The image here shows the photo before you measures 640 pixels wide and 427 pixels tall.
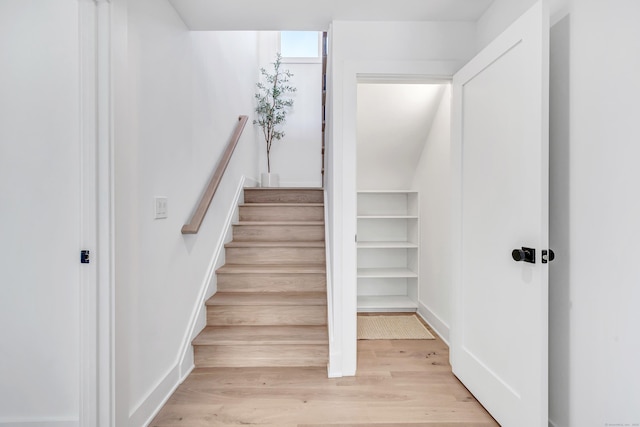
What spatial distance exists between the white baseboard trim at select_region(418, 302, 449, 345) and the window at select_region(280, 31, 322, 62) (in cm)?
360

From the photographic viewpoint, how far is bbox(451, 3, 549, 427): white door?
1.27 m

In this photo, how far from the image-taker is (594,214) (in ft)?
3.90

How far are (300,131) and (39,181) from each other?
3.39 metres

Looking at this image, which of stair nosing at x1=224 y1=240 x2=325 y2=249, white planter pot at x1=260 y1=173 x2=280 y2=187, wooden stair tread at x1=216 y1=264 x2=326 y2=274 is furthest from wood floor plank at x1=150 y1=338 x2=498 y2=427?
white planter pot at x1=260 y1=173 x2=280 y2=187

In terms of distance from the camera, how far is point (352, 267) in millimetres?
1979

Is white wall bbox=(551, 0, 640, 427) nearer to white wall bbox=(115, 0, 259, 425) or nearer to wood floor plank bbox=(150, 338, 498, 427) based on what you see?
wood floor plank bbox=(150, 338, 498, 427)

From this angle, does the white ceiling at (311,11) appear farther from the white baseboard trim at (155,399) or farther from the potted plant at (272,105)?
the white baseboard trim at (155,399)

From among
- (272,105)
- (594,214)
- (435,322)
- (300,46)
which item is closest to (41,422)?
(594,214)

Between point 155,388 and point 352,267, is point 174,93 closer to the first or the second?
point 352,267

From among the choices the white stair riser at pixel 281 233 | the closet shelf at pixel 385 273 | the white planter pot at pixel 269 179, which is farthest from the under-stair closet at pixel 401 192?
the white planter pot at pixel 269 179

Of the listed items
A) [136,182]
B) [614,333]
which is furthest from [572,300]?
[136,182]

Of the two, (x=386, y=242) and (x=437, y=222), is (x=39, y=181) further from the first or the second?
(x=386, y=242)

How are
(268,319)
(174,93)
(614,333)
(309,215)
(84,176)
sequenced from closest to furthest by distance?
(614,333)
(84,176)
(174,93)
(268,319)
(309,215)

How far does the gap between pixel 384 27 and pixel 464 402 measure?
2309 millimetres
